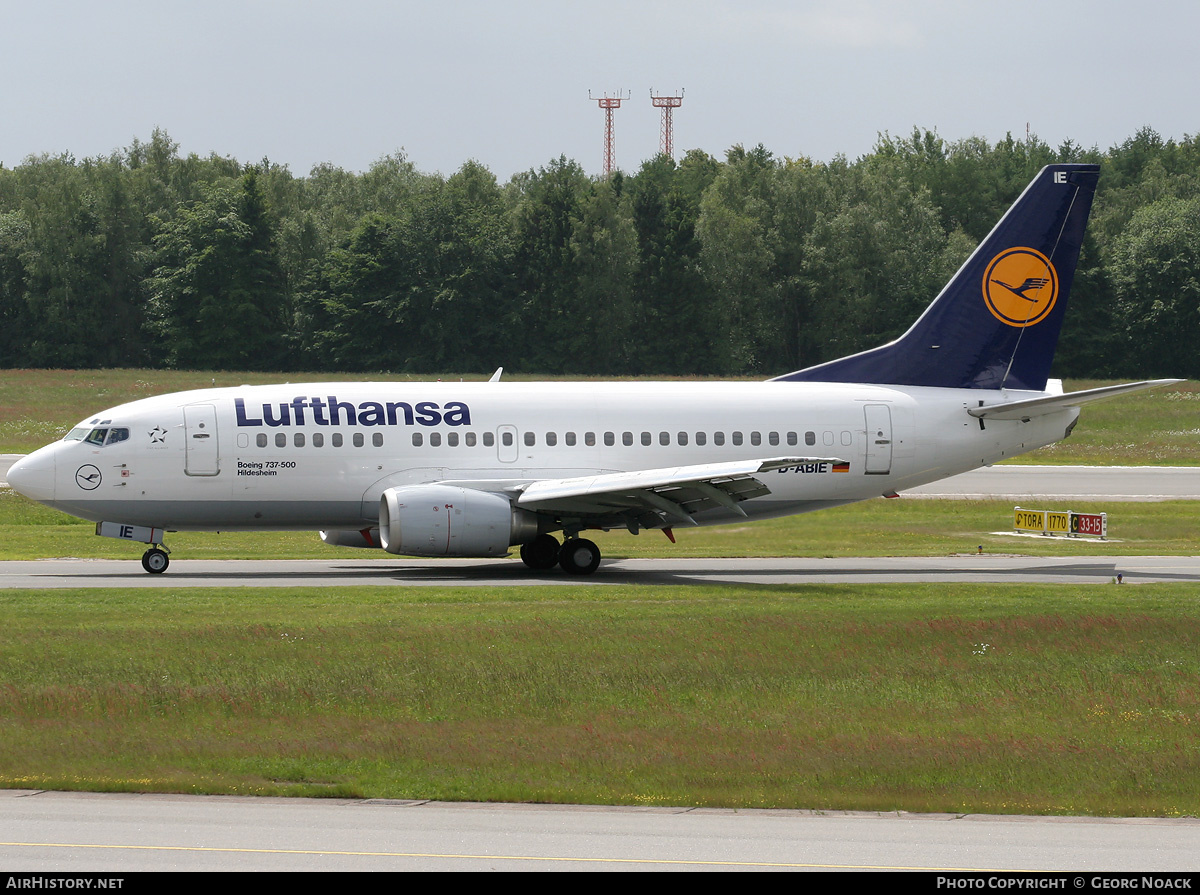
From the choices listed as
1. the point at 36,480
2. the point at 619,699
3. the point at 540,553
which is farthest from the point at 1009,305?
the point at 36,480

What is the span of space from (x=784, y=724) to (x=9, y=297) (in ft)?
363

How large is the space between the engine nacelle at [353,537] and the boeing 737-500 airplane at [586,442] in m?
0.05

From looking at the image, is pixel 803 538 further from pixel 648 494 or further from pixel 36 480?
pixel 36 480

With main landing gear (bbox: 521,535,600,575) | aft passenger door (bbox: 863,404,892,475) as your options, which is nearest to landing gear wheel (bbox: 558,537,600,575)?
A: main landing gear (bbox: 521,535,600,575)

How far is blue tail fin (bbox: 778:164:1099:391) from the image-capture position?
3538cm

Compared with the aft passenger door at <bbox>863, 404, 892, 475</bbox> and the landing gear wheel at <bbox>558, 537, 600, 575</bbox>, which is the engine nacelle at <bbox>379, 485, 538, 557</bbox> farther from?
the aft passenger door at <bbox>863, 404, 892, 475</bbox>

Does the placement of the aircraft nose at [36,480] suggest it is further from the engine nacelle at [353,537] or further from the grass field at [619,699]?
the engine nacelle at [353,537]

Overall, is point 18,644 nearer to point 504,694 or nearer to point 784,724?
point 504,694

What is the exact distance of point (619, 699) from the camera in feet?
62.7

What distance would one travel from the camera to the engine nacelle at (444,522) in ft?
99.2

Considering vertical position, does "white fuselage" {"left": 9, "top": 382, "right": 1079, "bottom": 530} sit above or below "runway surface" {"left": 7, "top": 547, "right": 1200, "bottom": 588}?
above

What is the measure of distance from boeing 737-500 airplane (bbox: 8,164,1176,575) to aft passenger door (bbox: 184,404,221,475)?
0.03 meters

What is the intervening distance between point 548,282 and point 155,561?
82.6 m

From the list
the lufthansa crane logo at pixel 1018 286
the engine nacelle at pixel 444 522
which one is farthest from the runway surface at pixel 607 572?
the lufthansa crane logo at pixel 1018 286
